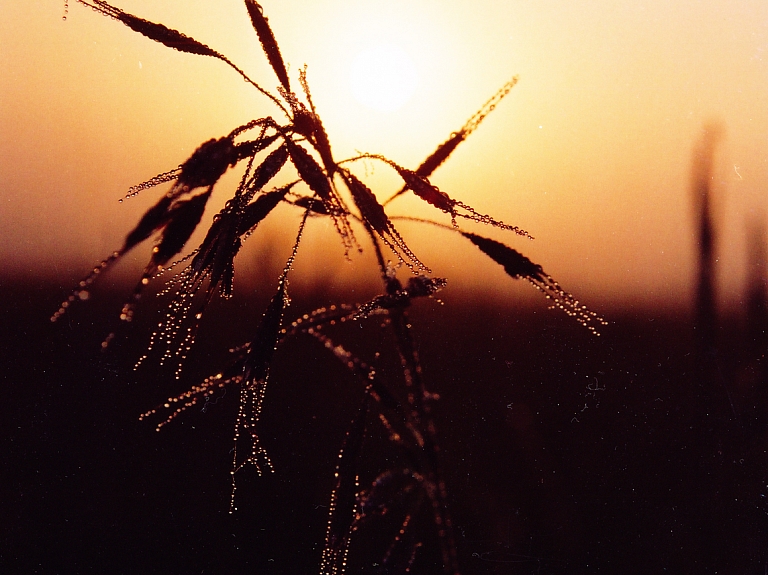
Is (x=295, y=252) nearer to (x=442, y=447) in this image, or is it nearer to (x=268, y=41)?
(x=268, y=41)

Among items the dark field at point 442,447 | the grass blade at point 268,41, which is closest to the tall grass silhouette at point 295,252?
the grass blade at point 268,41

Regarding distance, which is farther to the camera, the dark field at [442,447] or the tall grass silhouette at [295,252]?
the dark field at [442,447]

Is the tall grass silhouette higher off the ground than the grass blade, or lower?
lower

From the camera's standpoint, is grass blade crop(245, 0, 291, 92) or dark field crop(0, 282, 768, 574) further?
dark field crop(0, 282, 768, 574)

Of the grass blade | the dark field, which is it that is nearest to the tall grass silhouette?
the grass blade

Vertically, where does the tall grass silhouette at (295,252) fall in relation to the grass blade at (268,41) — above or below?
below

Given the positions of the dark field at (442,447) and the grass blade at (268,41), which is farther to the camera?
the dark field at (442,447)

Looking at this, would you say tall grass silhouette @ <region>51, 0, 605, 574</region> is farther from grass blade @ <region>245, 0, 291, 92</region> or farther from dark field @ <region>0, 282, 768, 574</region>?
dark field @ <region>0, 282, 768, 574</region>

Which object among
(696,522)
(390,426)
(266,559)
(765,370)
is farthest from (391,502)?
(765,370)

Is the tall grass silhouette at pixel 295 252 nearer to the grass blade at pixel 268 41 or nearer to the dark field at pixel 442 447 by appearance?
the grass blade at pixel 268 41
